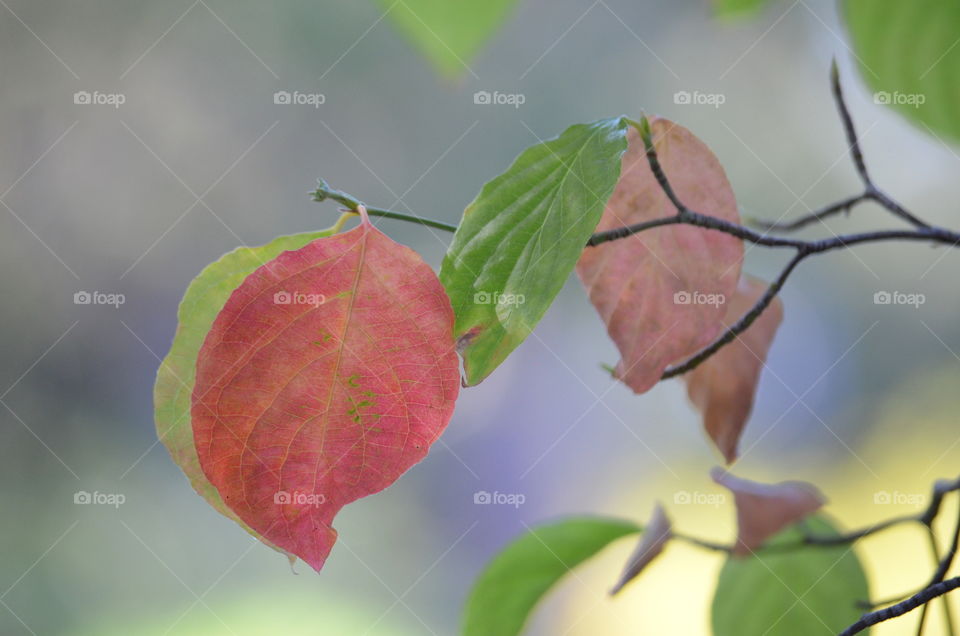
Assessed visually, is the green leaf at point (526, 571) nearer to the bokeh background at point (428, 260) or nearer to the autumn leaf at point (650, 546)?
the autumn leaf at point (650, 546)

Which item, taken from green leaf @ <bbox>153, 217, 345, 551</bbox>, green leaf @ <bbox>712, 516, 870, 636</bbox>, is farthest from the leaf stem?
green leaf @ <bbox>712, 516, 870, 636</bbox>

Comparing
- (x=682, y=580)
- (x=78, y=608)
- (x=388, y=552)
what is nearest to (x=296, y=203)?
(x=388, y=552)

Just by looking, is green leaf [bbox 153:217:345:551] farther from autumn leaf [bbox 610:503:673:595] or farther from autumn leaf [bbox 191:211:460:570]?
autumn leaf [bbox 610:503:673:595]

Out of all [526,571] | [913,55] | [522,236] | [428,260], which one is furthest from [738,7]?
[428,260]

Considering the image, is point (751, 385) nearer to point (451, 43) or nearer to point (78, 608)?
point (451, 43)

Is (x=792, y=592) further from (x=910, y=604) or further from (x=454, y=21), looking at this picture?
(x=454, y=21)
